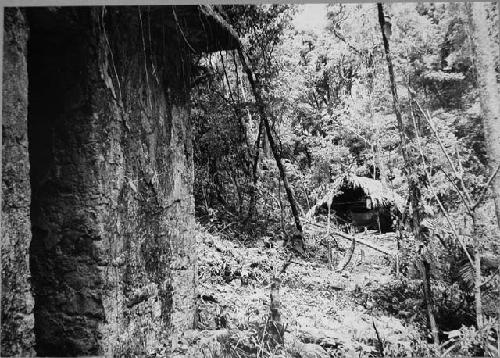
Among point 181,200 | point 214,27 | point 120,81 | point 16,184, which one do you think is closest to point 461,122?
point 214,27

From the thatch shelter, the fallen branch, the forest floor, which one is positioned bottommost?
the forest floor

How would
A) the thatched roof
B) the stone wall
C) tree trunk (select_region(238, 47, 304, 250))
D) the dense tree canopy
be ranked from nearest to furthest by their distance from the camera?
the stone wall, the dense tree canopy, tree trunk (select_region(238, 47, 304, 250)), the thatched roof

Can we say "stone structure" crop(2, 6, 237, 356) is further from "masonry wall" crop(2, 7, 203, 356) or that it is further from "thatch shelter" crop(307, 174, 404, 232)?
"thatch shelter" crop(307, 174, 404, 232)

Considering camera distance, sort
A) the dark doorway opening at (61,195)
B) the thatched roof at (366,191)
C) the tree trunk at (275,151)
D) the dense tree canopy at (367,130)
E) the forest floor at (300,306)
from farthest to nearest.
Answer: the thatched roof at (366,191), the tree trunk at (275,151), the dense tree canopy at (367,130), the forest floor at (300,306), the dark doorway opening at (61,195)

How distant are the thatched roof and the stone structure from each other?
182cm

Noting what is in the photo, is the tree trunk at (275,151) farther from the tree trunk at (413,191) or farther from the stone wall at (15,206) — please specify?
the stone wall at (15,206)

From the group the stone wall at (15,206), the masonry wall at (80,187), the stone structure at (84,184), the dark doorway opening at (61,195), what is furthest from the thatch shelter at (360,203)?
the stone wall at (15,206)

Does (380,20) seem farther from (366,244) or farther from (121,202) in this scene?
(121,202)

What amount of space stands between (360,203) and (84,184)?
8.95 ft

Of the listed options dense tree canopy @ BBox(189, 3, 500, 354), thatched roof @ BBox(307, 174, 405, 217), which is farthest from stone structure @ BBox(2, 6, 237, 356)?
thatched roof @ BBox(307, 174, 405, 217)

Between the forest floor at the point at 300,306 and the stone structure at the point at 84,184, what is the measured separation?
0.41 meters

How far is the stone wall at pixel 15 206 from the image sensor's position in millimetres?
1761

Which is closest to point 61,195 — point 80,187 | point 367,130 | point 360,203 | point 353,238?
point 80,187

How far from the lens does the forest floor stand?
2725 mm
